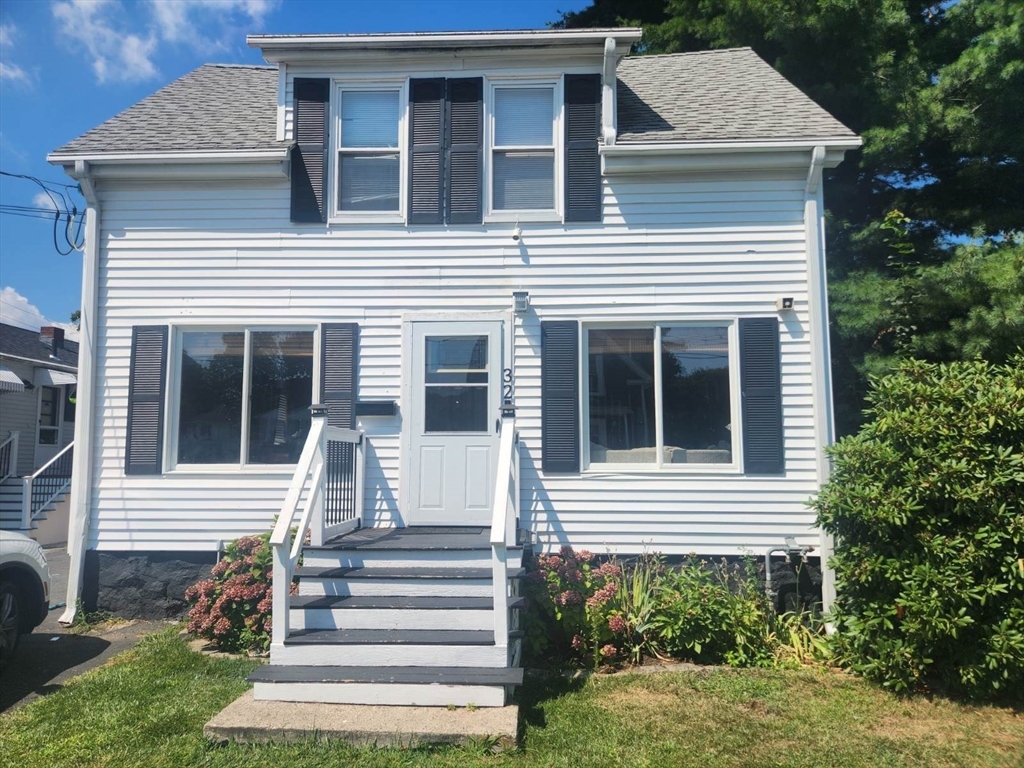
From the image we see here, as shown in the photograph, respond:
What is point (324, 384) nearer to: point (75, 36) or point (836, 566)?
point (836, 566)

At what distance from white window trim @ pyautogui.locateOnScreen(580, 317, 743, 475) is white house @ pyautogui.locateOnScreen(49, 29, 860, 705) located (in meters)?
0.03

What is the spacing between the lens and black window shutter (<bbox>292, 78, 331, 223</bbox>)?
690 cm

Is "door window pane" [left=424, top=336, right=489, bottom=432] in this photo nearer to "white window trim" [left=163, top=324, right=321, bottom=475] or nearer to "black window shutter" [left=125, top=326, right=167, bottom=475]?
"white window trim" [left=163, top=324, right=321, bottom=475]

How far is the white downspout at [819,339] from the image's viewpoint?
6289 mm

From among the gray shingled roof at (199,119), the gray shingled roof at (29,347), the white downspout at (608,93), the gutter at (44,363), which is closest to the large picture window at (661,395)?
the white downspout at (608,93)

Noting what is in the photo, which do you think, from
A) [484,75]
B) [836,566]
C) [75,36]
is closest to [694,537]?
[836,566]

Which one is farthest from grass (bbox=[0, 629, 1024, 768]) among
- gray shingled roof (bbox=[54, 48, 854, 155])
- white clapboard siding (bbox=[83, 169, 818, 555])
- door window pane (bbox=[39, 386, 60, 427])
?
door window pane (bbox=[39, 386, 60, 427])

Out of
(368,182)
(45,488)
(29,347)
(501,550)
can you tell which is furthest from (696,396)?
(29,347)

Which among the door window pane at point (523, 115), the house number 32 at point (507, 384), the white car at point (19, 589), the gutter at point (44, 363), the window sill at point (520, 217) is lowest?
the white car at point (19, 589)

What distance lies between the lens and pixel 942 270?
338 inches

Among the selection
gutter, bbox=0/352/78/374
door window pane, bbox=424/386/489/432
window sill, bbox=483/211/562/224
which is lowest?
door window pane, bbox=424/386/489/432

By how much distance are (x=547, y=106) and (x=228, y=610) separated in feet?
18.3

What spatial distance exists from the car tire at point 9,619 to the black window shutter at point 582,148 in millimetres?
5567

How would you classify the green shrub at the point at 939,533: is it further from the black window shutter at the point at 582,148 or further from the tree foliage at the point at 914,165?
the tree foliage at the point at 914,165
